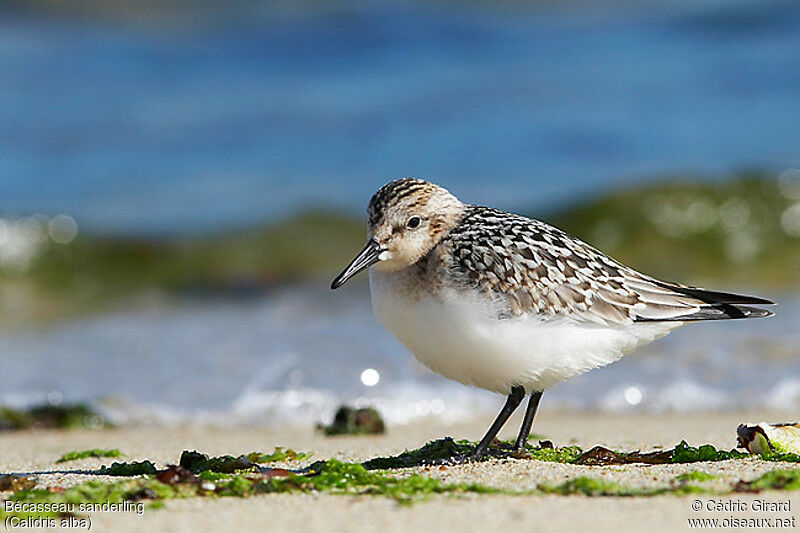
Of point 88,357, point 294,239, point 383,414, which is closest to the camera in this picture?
point 383,414

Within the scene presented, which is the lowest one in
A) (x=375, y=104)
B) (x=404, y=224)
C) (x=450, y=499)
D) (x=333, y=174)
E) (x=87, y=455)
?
(x=450, y=499)

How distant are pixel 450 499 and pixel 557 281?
1.53 meters

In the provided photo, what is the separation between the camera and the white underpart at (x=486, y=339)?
17.2 ft

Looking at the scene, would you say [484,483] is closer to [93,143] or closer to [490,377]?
[490,377]

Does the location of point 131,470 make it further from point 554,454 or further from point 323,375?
point 323,375

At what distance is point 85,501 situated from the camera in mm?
4375

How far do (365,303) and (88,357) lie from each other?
302cm

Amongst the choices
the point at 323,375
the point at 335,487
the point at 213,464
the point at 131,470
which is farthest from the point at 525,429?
the point at 323,375

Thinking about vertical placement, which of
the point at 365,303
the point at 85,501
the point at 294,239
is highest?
the point at 294,239

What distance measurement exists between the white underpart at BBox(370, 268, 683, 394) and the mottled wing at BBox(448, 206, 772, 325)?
70mm

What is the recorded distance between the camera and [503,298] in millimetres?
5309

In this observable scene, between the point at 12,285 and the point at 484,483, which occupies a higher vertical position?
the point at 12,285

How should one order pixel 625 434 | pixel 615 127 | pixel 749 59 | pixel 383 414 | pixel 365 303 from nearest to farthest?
pixel 625 434
pixel 383 414
pixel 365 303
pixel 615 127
pixel 749 59

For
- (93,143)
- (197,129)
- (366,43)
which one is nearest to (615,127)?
(366,43)
